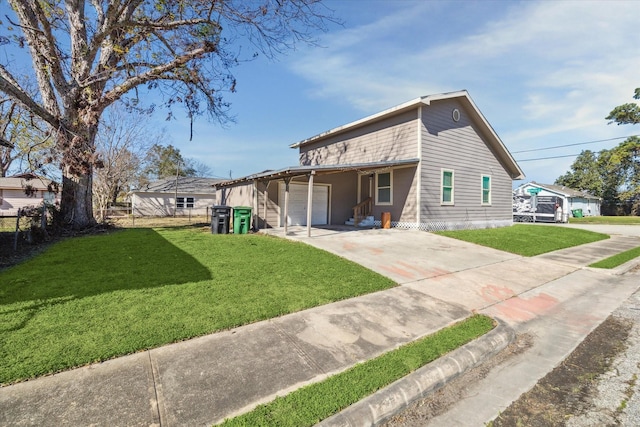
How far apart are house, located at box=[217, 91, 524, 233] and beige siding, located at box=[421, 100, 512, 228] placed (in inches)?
1.7

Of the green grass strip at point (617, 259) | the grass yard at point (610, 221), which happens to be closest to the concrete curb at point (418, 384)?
the green grass strip at point (617, 259)

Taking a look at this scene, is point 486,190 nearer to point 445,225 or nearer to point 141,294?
point 445,225

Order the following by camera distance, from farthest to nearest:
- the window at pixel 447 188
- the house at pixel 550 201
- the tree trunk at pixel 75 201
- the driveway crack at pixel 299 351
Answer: the house at pixel 550 201
the window at pixel 447 188
the tree trunk at pixel 75 201
the driveway crack at pixel 299 351

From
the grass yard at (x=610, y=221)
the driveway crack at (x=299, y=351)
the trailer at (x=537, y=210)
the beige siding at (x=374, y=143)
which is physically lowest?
the driveway crack at (x=299, y=351)

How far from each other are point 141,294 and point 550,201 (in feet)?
110

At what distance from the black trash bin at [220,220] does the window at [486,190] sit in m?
13.0

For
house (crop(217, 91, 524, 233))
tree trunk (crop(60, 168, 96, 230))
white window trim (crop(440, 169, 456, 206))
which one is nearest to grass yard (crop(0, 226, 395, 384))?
tree trunk (crop(60, 168, 96, 230))

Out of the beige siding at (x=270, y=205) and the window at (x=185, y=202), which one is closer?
the beige siding at (x=270, y=205)

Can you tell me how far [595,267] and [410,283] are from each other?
558cm

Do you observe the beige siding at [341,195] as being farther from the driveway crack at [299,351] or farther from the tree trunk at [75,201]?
the driveway crack at [299,351]

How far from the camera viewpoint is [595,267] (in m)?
7.10

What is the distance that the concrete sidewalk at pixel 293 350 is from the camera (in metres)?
2.03

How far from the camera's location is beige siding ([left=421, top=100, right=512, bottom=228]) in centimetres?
1210

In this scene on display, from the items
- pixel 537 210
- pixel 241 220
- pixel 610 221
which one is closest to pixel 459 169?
pixel 241 220
